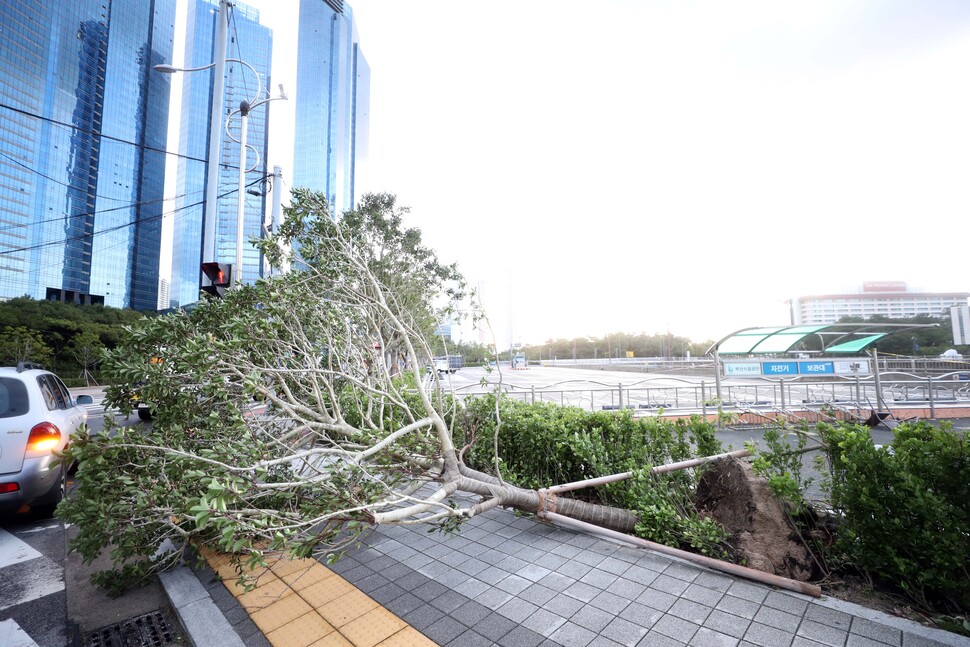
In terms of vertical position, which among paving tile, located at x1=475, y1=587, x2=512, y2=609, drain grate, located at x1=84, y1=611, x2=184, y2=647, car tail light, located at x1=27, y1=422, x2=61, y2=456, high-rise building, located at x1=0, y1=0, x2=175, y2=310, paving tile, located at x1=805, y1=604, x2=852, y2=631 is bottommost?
drain grate, located at x1=84, y1=611, x2=184, y2=647

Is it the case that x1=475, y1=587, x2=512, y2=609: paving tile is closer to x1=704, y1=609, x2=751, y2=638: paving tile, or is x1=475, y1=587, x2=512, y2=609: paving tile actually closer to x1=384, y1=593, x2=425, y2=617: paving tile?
x1=384, y1=593, x2=425, y2=617: paving tile

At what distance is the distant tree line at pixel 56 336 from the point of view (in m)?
25.9

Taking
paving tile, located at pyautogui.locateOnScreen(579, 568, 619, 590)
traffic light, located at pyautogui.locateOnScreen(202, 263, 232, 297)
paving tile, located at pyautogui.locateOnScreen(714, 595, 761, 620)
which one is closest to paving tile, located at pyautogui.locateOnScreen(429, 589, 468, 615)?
paving tile, located at pyautogui.locateOnScreen(579, 568, 619, 590)

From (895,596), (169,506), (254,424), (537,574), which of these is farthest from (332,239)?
(895,596)

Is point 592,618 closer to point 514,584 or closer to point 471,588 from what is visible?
point 514,584

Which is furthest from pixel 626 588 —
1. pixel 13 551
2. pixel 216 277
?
pixel 216 277

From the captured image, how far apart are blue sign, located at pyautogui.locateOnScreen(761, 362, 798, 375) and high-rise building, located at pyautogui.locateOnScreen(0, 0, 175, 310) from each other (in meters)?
28.3

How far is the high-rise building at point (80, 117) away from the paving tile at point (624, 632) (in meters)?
28.1

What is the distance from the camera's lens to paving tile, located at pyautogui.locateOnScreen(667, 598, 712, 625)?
2.35 metres

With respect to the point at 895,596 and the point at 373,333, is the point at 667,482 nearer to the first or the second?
the point at 895,596

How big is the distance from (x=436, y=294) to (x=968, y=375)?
16.2 metres

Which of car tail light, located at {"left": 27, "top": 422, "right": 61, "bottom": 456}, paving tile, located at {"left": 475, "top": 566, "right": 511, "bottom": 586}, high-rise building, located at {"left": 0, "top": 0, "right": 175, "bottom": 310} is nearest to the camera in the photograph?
paving tile, located at {"left": 475, "top": 566, "right": 511, "bottom": 586}

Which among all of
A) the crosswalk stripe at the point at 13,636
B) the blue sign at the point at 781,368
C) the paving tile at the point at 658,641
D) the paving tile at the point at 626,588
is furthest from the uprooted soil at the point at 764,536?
the blue sign at the point at 781,368

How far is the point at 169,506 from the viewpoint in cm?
263
